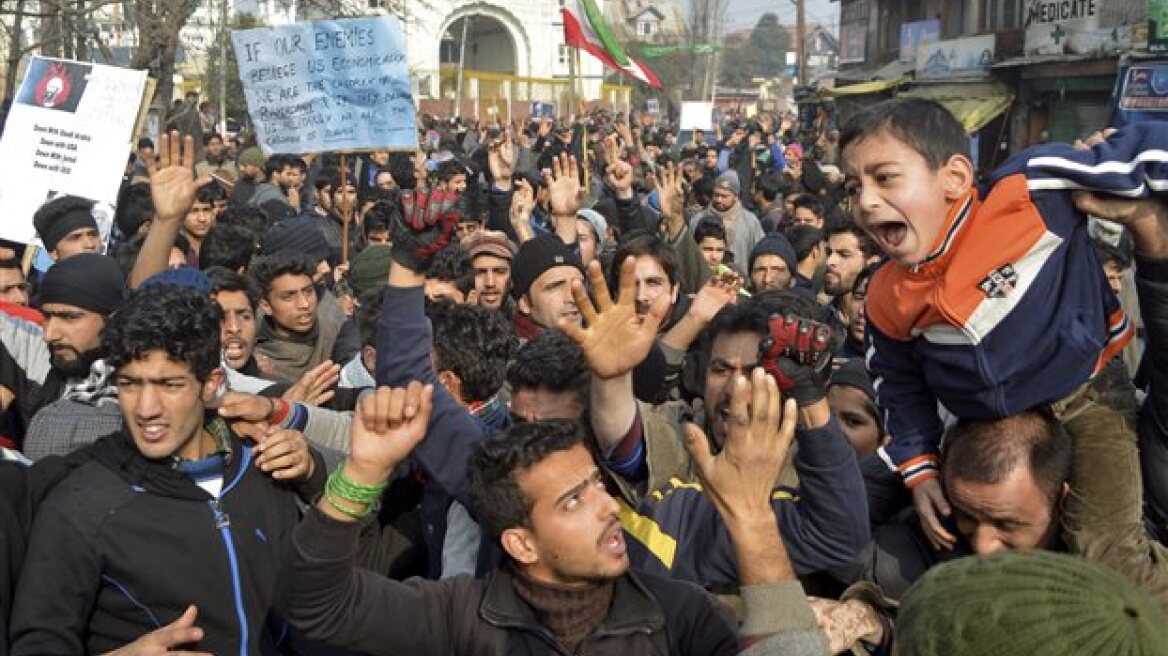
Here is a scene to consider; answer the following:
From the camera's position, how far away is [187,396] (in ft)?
10.4

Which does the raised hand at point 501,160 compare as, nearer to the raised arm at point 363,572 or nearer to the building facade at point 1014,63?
the raised arm at point 363,572

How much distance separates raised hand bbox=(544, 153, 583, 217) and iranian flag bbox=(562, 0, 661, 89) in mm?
8107

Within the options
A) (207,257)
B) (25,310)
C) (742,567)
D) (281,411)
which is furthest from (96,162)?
(742,567)

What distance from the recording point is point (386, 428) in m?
2.56

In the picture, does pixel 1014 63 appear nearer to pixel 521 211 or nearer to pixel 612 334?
pixel 521 211

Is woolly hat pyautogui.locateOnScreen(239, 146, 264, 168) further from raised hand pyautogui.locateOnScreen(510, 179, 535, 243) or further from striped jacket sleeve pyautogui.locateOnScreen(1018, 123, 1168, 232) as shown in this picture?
striped jacket sleeve pyautogui.locateOnScreen(1018, 123, 1168, 232)

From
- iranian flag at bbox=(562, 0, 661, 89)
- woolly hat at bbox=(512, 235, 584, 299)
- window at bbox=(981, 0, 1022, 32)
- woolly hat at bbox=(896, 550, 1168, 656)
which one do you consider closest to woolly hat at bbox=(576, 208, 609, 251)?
woolly hat at bbox=(512, 235, 584, 299)

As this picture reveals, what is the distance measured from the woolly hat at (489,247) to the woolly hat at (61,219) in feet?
5.91

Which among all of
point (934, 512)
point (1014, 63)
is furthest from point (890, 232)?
point (1014, 63)

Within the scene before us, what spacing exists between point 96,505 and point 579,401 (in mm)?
1235

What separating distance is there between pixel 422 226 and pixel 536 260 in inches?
75.0

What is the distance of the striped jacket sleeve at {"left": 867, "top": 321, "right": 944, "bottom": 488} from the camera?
10.0 ft

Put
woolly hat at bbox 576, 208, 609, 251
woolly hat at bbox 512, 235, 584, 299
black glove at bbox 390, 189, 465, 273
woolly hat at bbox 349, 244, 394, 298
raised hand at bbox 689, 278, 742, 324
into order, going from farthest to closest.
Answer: woolly hat at bbox 576, 208, 609, 251 → woolly hat at bbox 349, 244, 394, 298 → woolly hat at bbox 512, 235, 584, 299 → raised hand at bbox 689, 278, 742, 324 → black glove at bbox 390, 189, 465, 273

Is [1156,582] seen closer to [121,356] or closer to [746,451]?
[746,451]
